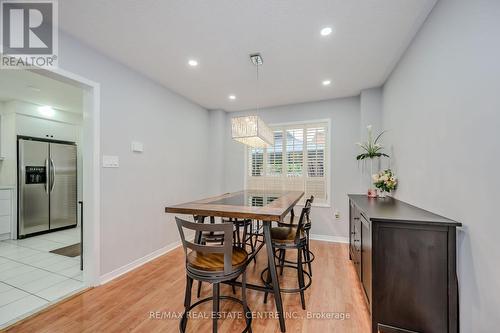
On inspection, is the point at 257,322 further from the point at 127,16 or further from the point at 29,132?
the point at 29,132

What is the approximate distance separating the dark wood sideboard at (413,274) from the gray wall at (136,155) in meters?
2.77

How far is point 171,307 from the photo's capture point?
204 centimetres

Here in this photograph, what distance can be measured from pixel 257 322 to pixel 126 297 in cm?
139

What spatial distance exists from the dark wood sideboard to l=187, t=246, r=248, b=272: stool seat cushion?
3.32 feet

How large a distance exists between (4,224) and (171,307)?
4.04 metres

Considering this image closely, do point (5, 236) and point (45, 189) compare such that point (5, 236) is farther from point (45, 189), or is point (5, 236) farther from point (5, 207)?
point (45, 189)

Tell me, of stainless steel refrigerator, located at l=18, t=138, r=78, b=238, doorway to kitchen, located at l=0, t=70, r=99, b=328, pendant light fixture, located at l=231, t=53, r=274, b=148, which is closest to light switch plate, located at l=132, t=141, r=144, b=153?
doorway to kitchen, located at l=0, t=70, r=99, b=328

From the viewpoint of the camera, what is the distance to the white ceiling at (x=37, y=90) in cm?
301

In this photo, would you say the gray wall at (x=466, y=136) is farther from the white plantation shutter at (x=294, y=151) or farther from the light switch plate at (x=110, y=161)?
the light switch plate at (x=110, y=161)

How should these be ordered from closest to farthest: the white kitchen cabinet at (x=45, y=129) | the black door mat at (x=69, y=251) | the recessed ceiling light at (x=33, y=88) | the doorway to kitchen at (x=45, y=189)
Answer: the doorway to kitchen at (x=45, y=189) → the black door mat at (x=69, y=251) → the recessed ceiling light at (x=33, y=88) → the white kitchen cabinet at (x=45, y=129)

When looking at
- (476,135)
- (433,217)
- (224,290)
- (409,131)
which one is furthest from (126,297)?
(409,131)

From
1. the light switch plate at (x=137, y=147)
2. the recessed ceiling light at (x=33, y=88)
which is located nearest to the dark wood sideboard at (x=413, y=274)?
the light switch plate at (x=137, y=147)

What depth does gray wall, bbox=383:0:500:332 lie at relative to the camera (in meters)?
1.20

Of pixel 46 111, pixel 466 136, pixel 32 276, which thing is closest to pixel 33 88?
pixel 46 111
